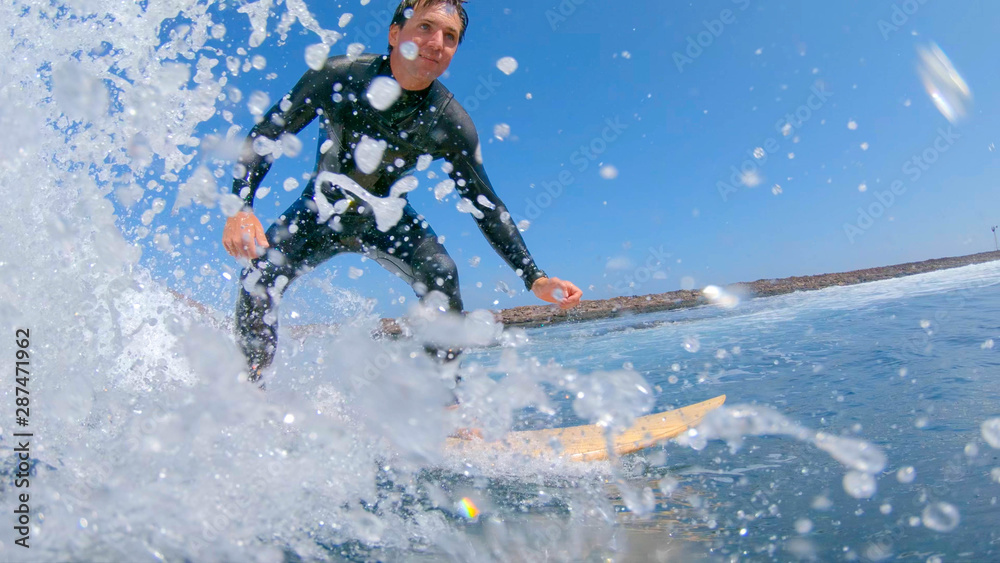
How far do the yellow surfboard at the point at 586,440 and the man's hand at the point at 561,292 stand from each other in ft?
2.41

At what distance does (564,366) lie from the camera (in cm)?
758

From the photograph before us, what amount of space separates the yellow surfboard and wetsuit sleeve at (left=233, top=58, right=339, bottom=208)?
164cm

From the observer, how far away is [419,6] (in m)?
2.90

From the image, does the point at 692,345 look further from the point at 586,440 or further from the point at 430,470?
the point at 430,470

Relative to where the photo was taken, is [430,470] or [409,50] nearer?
[430,470]

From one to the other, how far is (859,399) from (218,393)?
3.39 meters

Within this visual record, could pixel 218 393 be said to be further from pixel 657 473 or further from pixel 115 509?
pixel 657 473

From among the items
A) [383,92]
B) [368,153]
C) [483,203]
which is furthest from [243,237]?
[483,203]

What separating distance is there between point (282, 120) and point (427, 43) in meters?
0.85

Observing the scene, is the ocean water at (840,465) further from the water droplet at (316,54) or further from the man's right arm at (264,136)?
the water droplet at (316,54)

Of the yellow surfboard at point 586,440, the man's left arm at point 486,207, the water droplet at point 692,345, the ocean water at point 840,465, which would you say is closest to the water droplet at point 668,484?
the ocean water at point 840,465

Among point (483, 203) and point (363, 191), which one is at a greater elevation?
point (363, 191)

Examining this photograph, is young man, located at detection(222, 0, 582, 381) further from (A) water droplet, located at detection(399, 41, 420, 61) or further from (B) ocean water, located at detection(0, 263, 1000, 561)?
(B) ocean water, located at detection(0, 263, 1000, 561)

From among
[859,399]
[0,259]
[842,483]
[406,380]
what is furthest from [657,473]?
[0,259]
